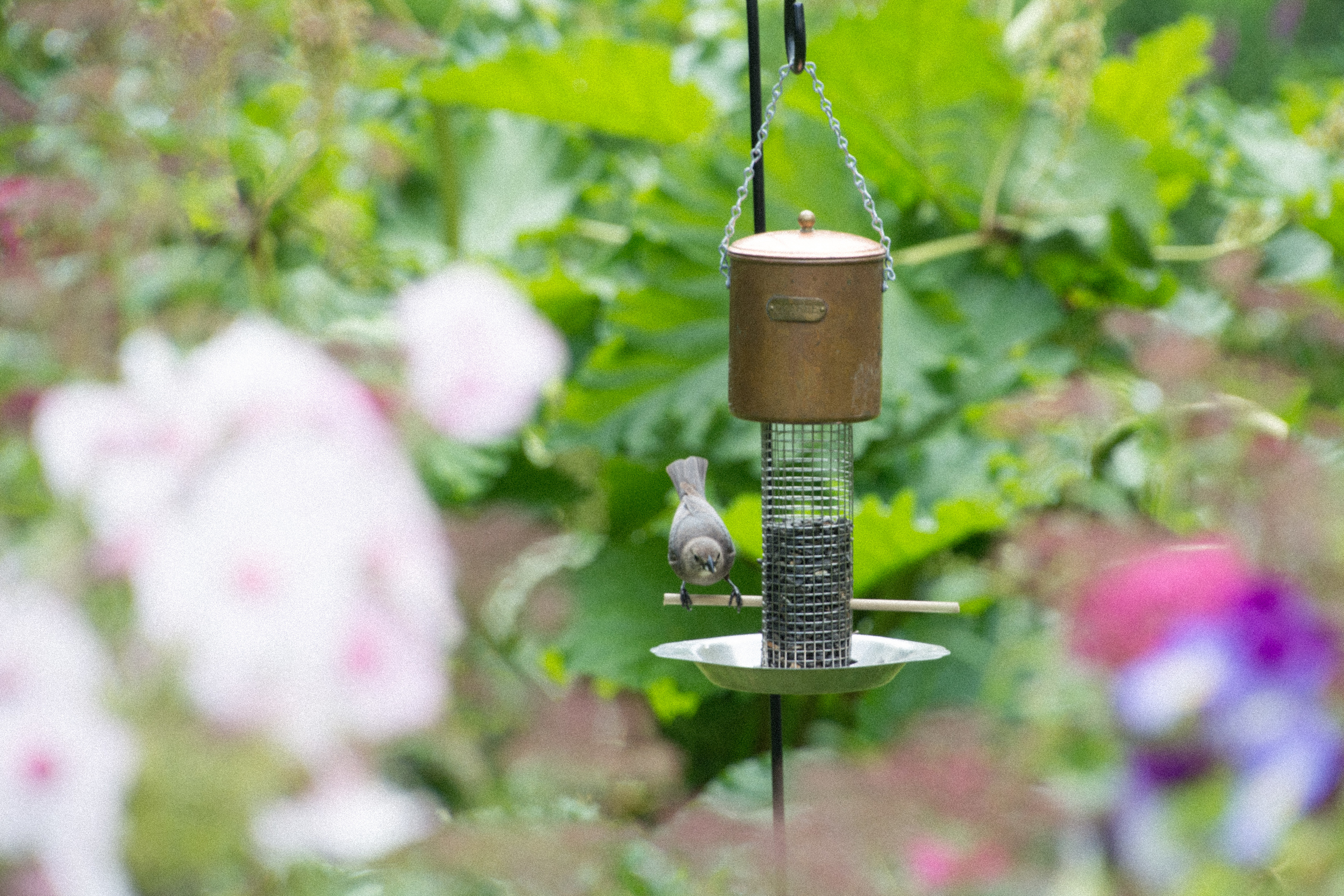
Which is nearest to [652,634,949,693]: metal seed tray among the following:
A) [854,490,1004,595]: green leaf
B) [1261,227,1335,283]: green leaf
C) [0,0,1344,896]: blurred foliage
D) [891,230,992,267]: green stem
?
[0,0,1344,896]: blurred foliage

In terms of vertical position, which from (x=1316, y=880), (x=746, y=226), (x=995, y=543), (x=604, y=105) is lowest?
(x=995, y=543)

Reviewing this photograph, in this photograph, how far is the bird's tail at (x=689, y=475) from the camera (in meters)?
1.22

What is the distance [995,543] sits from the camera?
1556 millimetres

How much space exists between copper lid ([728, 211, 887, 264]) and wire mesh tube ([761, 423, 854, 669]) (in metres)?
0.20

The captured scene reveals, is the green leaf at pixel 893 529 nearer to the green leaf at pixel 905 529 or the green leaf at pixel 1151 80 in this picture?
the green leaf at pixel 905 529

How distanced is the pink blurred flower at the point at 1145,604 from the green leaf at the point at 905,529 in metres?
0.94

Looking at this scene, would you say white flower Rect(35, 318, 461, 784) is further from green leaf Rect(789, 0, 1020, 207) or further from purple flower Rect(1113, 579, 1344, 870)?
green leaf Rect(789, 0, 1020, 207)

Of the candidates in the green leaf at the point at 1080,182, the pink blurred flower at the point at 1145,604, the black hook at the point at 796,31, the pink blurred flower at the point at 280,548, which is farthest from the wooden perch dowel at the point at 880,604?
the green leaf at the point at 1080,182

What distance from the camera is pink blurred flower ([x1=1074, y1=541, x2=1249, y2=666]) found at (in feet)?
1.47

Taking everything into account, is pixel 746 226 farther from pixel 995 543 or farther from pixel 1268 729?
pixel 1268 729

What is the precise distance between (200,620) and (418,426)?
0.34ft

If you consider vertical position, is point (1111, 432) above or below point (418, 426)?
below

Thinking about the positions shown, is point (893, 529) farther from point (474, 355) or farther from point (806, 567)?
point (474, 355)

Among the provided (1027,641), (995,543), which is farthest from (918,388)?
(1027,641)
